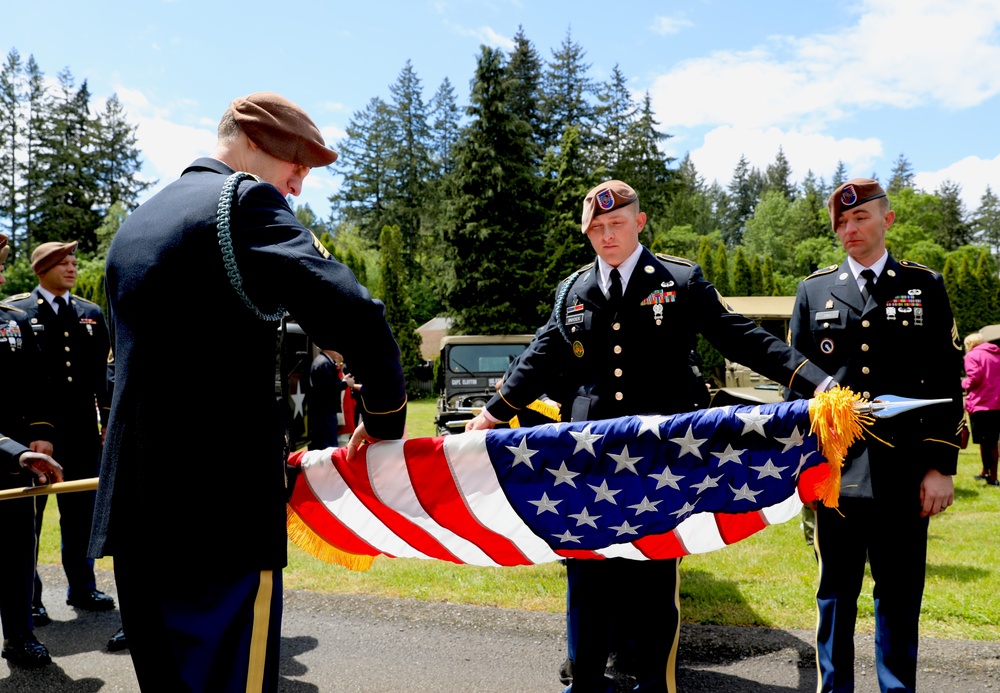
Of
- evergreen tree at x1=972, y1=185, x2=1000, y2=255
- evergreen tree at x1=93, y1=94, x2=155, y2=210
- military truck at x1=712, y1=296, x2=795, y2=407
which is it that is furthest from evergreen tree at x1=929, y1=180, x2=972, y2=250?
evergreen tree at x1=93, y1=94, x2=155, y2=210

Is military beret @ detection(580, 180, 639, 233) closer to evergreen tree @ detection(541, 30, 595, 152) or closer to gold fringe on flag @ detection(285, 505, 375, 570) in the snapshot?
gold fringe on flag @ detection(285, 505, 375, 570)

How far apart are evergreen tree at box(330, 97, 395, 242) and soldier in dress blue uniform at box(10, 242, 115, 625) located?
46882 millimetres

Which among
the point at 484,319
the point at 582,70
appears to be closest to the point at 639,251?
the point at 484,319

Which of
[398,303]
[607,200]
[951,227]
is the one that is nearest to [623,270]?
[607,200]

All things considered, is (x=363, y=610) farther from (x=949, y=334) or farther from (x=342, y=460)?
(x=949, y=334)

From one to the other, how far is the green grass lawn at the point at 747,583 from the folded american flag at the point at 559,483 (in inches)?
86.0

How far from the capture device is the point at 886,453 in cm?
300

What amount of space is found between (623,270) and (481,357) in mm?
10172

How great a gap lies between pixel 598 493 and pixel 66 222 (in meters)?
55.8

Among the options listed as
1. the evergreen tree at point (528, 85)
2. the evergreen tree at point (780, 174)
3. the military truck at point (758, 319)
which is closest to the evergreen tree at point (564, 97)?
the evergreen tree at point (528, 85)

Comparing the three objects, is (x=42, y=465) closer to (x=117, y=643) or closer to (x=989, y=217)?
(x=117, y=643)

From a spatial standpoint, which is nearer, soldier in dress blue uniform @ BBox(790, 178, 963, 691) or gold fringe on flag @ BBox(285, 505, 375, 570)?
gold fringe on flag @ BBox(285, 505, 375, 570)

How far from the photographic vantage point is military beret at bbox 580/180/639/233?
3211mm

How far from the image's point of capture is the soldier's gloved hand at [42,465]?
316 cm
